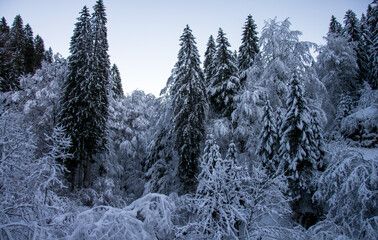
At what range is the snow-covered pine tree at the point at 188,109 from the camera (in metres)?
15.4

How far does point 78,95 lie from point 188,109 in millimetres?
9812

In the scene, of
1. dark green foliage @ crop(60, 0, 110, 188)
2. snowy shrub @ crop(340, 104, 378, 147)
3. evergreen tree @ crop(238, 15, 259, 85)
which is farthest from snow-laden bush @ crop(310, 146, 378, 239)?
dark green foliage @ crop(60, 0, 110, 188)

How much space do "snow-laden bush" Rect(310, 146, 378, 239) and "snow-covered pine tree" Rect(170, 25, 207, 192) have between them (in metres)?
8.03

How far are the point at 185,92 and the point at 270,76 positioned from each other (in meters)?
7.16

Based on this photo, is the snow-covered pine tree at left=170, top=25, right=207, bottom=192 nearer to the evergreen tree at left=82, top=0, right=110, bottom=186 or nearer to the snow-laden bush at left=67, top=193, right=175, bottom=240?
the evergreen tree at left=82, top=0, right=110, bottom=186

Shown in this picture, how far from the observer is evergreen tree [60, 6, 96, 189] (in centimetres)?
1831

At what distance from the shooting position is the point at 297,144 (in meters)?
14.2

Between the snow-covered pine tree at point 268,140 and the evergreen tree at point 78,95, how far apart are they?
45.8 feet

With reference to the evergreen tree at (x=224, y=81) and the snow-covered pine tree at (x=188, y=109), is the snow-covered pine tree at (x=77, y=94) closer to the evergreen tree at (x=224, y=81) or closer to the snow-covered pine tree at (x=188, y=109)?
the snow-covered pine tree at (x=188, y=109)

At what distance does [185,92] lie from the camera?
54.4 ft

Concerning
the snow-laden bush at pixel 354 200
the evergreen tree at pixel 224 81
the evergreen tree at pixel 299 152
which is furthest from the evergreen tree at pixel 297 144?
the evergreen tree at pixel 224 81

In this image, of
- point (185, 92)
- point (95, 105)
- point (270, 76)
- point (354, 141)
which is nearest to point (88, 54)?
point (95, 105)

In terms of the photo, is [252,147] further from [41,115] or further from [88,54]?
[41,115]

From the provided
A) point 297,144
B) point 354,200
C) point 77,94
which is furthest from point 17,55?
point 354,200
